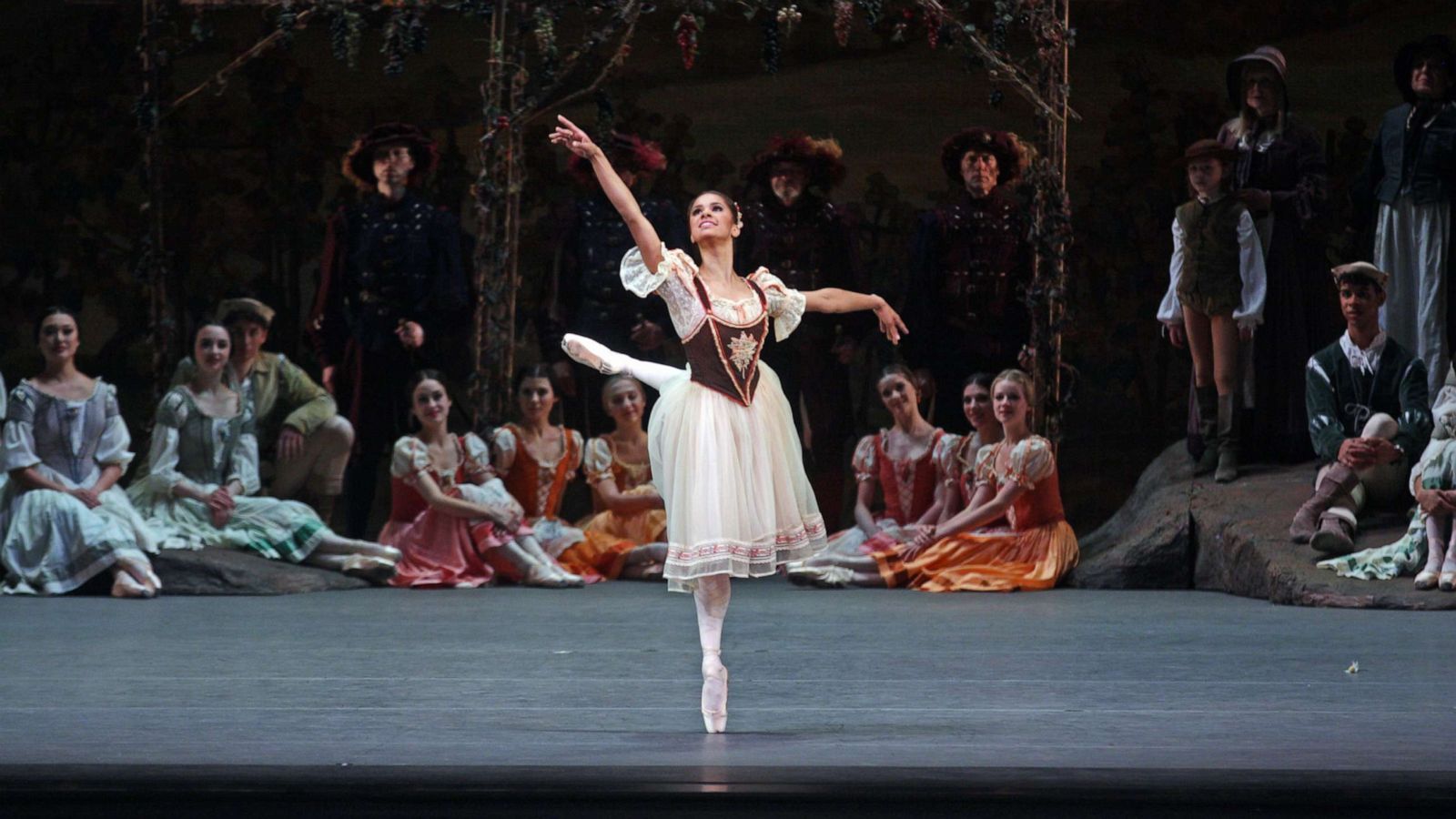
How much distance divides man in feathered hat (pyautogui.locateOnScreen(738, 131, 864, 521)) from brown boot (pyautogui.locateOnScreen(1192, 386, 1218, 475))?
155 centimetres

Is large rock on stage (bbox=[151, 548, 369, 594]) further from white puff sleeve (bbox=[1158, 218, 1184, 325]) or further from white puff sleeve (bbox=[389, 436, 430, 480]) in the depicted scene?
white puff sleeve (bbox=[1158, 218, 1184, 325])

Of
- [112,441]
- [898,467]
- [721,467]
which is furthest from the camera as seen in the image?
[898,467]

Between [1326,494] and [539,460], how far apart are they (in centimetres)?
306

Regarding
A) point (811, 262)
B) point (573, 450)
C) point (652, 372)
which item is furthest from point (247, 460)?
point (652, 372)

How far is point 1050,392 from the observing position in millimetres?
7977

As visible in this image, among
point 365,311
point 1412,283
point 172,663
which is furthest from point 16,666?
point 1412,283

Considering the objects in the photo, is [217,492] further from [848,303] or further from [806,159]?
[848,303]

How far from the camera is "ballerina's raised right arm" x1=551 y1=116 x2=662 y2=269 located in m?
4.20

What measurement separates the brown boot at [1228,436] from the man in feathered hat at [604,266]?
234 centimetres

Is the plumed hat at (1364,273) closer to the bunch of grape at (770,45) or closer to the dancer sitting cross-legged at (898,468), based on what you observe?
the dancer sitting cross-legged at (898,468)

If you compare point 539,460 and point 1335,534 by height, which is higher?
point 539,460

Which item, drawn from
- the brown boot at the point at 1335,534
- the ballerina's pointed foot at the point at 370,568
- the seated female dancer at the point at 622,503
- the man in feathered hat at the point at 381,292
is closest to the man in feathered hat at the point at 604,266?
the seated female dancer at the point at 622,503

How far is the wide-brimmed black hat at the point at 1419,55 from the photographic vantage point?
24.9 ft

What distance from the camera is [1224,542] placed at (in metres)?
7.24
